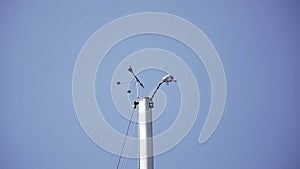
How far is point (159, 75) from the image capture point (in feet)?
6.19

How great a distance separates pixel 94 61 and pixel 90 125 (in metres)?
0.43

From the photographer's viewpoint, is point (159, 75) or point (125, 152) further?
point (159, 75)

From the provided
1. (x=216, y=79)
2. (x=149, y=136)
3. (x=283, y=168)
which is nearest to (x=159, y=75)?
(x=216, y=79)

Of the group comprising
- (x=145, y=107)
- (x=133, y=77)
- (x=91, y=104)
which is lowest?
(x=145, y=107)

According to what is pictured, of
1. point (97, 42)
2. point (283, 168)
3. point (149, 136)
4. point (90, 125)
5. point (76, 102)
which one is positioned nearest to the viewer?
point (149, 136)

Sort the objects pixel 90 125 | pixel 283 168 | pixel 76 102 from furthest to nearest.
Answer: pixel 283 168, pixel 76 102, pixel 90 125

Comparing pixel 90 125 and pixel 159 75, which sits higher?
pixel 159 75

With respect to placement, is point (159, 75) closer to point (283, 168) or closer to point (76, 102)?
point (76, 102)

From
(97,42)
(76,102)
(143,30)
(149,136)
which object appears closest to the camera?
(149,136)

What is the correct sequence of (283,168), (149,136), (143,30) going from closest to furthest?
(149,136) → (143,30) → (283,168)

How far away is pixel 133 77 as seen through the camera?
1496mm

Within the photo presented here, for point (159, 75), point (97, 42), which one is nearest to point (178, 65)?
point (159, 75)

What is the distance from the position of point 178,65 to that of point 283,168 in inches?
45.0

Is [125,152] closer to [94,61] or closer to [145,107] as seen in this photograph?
[145,107]
